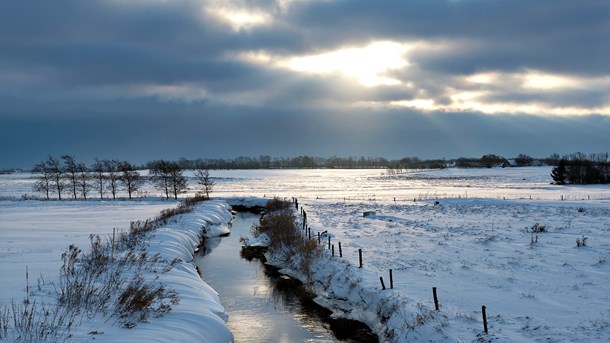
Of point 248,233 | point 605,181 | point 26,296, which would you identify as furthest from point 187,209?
point 605,181

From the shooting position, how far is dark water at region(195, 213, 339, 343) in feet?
49.6

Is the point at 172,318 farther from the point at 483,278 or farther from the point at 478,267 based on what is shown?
the point at 478,267

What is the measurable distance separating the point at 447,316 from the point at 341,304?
18.4ft

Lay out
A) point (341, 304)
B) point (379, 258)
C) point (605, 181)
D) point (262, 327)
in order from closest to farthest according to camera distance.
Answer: point (262, 327) < point (341, 304) < point (379, 258) < point (605, 181)

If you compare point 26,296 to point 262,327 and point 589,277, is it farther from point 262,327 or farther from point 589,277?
point 589,277

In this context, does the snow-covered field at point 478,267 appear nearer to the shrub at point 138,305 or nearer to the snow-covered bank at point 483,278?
the snow-covered bank at point 483,278

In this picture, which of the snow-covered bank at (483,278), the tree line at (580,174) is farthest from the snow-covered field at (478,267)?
the tree line at (580,174)

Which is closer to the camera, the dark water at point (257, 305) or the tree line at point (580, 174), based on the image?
the dark water at point (257, 305)

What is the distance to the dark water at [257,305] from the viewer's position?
49.6 ft

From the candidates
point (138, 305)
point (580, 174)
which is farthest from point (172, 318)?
point (580, 174)

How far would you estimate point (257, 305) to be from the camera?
1844cm

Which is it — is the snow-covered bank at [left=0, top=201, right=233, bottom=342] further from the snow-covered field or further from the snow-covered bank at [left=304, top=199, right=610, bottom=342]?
the snow-covered bank at [left=304, top=199, right=610, bottom=342]

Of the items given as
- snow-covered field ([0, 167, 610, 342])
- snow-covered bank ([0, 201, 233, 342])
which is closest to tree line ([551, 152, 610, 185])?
snow-covered field ([0, 167, 610, 342])

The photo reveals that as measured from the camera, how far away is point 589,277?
16.4 meters
